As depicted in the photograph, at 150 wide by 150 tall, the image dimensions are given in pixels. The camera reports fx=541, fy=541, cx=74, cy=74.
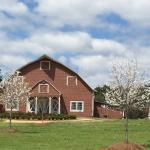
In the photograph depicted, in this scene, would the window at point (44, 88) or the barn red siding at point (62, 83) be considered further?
the barn red siding at point (62, 83)

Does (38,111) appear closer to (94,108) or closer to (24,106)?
(24,106)

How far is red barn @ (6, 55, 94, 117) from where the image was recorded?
71.5 m

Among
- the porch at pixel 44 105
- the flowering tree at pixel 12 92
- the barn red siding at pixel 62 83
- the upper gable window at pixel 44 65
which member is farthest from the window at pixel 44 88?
the flowering tree at pixel 12 92

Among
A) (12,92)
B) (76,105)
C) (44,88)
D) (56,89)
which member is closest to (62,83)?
(56,89)

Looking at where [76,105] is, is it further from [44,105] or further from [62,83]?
[44,105]

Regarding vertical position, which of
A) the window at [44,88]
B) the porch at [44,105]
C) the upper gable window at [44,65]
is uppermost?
the upper gable window at [44,65]

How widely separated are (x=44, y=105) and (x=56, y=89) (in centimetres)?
281

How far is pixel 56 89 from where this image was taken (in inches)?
2825

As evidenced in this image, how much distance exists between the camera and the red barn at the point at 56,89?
235ft

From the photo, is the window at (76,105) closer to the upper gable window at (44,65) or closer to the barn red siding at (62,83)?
the barn red siding at (62,83)

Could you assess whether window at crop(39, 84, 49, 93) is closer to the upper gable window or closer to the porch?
the porch

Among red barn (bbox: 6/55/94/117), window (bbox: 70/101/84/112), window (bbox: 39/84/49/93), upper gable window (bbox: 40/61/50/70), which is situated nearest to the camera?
window (bbox: 39/84/49/93)

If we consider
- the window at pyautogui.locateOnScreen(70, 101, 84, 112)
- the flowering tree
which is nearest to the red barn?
the window at pyautogui.locateOnScreen(70, 101, 84, 112)

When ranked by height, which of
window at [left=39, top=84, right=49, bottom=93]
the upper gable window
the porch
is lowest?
the porch
